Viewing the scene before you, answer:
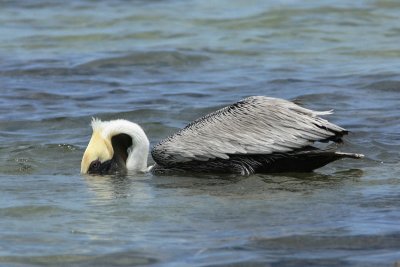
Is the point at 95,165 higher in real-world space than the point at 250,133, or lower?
lower

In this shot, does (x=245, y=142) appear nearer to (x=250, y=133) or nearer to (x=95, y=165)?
(x=250, y=133)

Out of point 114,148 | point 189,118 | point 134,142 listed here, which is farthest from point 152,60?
point 134,142

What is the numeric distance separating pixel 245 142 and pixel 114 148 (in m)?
1.10

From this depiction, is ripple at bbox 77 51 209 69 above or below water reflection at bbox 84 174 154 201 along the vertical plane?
below

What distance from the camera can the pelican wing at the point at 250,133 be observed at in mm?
7543

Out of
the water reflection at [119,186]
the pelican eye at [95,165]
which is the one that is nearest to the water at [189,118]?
the water reflection at [119,186]

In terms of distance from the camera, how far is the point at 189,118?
33.4 ft

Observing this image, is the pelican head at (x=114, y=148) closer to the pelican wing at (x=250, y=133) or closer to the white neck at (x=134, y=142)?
the white neck at (x=134, y=142)

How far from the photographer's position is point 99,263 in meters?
5.17

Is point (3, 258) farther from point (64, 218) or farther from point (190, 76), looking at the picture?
point (190, 76)

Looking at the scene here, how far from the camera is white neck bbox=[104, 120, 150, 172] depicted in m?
7.98

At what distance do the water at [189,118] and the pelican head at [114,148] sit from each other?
0.49 feet

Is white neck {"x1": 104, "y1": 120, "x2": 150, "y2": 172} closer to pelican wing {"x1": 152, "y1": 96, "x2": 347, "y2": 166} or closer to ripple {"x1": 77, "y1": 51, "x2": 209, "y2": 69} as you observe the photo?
pelican wing {"x1": 152, "y1": 96, "x2": 347, "y2": 166}

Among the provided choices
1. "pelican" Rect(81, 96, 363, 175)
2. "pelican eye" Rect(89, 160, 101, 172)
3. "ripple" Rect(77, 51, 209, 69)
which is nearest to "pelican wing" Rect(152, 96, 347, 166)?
"pelican" Rect(81, 96, 363, 175)
